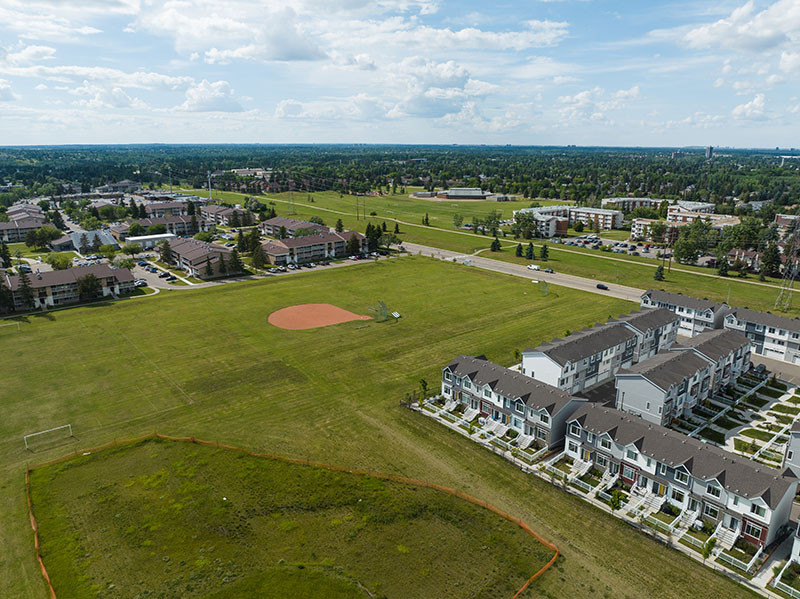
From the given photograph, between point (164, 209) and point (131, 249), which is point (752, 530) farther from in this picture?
point (164, 209)

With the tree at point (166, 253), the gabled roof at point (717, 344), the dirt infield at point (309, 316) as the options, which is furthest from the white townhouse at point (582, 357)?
the tree at point (166, 253)

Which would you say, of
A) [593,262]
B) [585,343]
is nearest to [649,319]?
[585,343]

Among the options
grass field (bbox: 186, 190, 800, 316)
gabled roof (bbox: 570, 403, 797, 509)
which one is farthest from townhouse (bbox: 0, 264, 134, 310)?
gabled roof (bbox: 570, 403, 797, 509)

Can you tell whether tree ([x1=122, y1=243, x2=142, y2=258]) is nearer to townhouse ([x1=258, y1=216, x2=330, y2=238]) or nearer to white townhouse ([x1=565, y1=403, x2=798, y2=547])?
townhouse ([x1=258, y1=216, x2=330, y2=238])

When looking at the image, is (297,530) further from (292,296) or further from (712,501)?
(292,296)

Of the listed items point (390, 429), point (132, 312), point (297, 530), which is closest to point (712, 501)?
point (390, 429)
